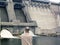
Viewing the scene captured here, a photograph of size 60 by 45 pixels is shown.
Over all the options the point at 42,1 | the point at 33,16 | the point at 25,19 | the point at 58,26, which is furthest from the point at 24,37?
the point at 42,1

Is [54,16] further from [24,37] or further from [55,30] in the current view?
[24,37]

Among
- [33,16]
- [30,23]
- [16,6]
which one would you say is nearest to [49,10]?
[33,16]

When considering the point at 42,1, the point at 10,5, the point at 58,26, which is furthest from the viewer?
the point at 42,1

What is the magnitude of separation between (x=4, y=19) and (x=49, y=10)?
585 cm

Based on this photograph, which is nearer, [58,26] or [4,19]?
[4,19]

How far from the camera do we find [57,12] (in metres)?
23.4

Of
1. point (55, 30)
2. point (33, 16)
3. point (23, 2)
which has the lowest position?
point (55, 30)

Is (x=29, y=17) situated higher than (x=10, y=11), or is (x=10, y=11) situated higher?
(x=10, y=11)

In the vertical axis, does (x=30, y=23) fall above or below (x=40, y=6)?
below

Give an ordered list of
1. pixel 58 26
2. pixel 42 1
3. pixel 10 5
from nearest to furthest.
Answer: pixel 10 5, pixel 58 26, pixel 42 1

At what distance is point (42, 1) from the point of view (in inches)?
891

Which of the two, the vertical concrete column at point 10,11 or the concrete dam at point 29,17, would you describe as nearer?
the concrete dam at point 29,17

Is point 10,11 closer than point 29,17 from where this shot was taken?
Yes

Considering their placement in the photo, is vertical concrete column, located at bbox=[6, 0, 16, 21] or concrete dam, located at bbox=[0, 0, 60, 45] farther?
vertical concrete column, located at bbox=[6, 0, 16, 21]
